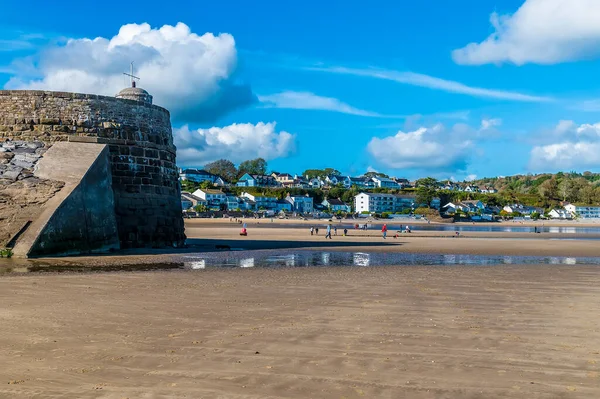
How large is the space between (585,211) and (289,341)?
158320 millimetres

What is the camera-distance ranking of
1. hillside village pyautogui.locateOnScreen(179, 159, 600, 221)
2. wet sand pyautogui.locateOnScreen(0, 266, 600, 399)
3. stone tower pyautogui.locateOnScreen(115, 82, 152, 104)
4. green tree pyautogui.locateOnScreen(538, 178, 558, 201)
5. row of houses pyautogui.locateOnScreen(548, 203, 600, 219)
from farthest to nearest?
green tree pyautogui.locateOnScreen(538, 178, 558, 201)
row of houses pyautogui.locateOnScreen(548, 203, 600, 219)
hillside village pyautogui.locateOnScreen(179, 159, 600, 221)
stone tower pyautogui.locateOnScreen(115, 82, 152, 104)
wet sand pyautogui.locateOnScreen(0, 266, 600, 399)

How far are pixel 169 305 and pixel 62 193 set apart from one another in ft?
28.1

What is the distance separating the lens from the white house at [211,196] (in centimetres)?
12144

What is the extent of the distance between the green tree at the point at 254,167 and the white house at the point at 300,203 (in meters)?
35.6

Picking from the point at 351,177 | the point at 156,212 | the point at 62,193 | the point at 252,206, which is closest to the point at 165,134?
the point at 156,212

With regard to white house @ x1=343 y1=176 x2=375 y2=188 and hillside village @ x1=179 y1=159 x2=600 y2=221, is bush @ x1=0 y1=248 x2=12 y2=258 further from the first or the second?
white house @ x1=343 y1=176 x2=375 y2=188

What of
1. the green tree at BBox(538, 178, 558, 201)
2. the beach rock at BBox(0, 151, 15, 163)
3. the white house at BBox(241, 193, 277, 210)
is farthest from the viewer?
the green tree at BBox(538, 178, 558, 201)

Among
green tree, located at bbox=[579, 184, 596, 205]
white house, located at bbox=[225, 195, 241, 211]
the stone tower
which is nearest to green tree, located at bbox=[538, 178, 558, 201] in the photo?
green tree, located at bbox=[579, 184, 596, 205]

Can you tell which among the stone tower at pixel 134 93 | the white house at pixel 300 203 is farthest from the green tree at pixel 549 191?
the stone tower at pixel 134 93

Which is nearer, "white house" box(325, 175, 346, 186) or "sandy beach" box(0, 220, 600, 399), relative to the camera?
"sandy beach" box(0, 220, 600, 399)

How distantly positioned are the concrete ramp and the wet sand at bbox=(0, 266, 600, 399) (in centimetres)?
393

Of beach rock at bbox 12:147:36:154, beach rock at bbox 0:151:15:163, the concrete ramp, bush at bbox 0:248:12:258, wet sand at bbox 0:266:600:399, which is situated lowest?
wet sand at bbox 0:266:600:399

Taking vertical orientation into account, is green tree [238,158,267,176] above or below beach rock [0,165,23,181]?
above

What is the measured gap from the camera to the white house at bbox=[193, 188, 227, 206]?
121438mm
